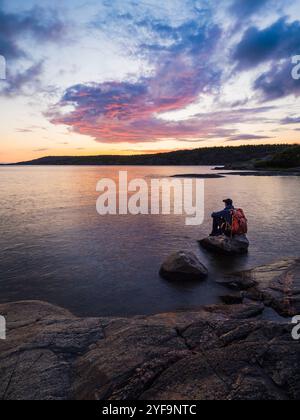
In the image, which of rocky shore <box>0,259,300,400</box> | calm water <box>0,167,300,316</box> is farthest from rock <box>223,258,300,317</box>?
rocky shore <box>0,259,300,400</box>

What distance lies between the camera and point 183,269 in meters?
16.0

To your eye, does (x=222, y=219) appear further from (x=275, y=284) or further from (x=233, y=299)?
(x=233, y=299)

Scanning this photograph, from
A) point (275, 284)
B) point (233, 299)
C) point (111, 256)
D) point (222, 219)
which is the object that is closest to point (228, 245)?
point (222, 219)

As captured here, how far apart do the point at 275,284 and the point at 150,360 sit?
8805 mm

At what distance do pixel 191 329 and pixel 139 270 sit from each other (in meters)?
9.15

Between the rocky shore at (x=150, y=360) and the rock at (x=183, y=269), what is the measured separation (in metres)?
5.35

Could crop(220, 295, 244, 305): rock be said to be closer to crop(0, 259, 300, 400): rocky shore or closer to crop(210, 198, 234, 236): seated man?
crop(0, 259, 300, 400): rocky shore

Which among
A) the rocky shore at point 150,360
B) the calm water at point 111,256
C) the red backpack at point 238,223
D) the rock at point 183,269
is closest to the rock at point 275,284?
the calm water at point 111,256

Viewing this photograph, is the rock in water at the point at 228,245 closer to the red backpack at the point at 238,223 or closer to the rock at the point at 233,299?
the red backpack at the point at 238,223

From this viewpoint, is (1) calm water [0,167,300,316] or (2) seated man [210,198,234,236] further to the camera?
(2) seated man [210,198,234,236]

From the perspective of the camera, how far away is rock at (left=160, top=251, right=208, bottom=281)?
627 inches

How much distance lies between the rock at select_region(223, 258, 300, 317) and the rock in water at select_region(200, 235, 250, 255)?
386cm
